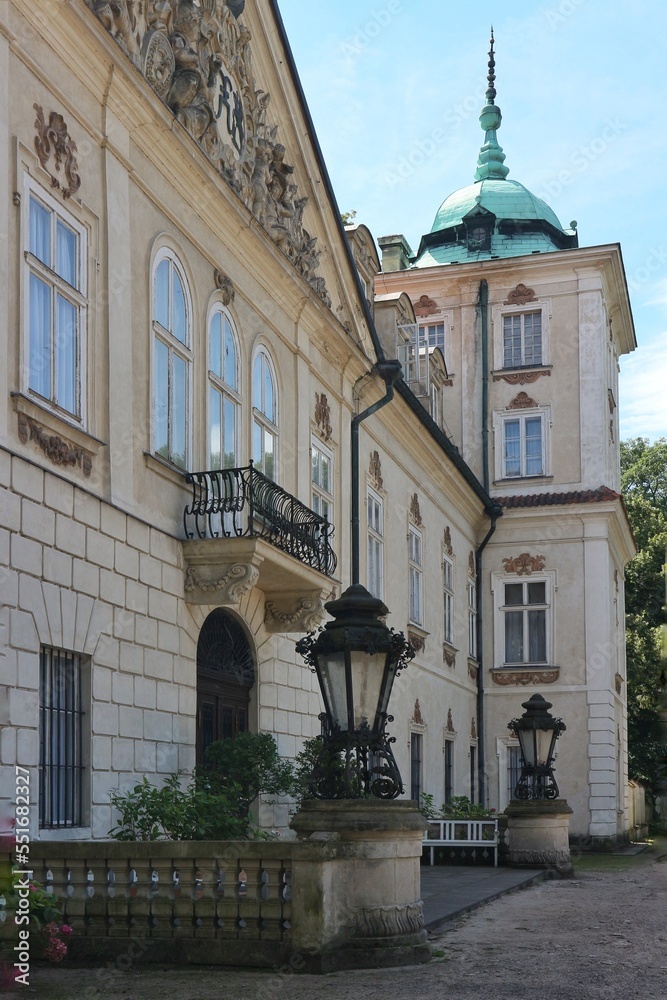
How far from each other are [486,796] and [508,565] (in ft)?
16.8

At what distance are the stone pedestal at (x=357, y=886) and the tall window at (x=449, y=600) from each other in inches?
707

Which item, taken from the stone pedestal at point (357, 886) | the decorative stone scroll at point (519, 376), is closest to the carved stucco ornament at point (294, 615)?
the stone pedestal at point (357, 886)

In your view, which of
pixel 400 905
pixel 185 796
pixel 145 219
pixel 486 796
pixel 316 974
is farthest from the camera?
pixel 486 796

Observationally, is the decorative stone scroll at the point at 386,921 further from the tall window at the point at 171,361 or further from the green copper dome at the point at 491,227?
the green copper dome at the point at 491,227

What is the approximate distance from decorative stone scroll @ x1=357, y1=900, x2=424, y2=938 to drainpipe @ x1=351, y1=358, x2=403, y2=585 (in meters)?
10.2

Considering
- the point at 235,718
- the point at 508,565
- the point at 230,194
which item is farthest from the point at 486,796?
the point at 230,194

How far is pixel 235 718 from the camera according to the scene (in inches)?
597

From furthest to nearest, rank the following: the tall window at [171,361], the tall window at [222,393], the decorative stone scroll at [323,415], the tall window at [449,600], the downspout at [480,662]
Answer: the downspout at [480,662], the tall window at [449,600], the decorative stone scroll at [323,415], the tall window at [222,393], the tall window at [171,361]

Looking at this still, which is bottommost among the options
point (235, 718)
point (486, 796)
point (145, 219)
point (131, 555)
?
point (486, 796)

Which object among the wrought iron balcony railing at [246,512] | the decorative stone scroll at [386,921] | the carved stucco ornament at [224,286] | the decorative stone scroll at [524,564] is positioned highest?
the carved stucco ornament at [224,286]

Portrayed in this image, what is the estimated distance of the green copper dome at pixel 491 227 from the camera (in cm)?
3309

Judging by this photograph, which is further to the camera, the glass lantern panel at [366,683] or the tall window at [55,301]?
the tall window at [55,301]

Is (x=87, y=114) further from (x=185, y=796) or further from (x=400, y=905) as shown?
(x=400, y=905)

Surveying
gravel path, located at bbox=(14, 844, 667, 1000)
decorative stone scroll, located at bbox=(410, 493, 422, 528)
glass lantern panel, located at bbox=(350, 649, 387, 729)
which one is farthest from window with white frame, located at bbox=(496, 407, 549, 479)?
glass lantern panel, located at bbox=(350, 649, 387, 729)
